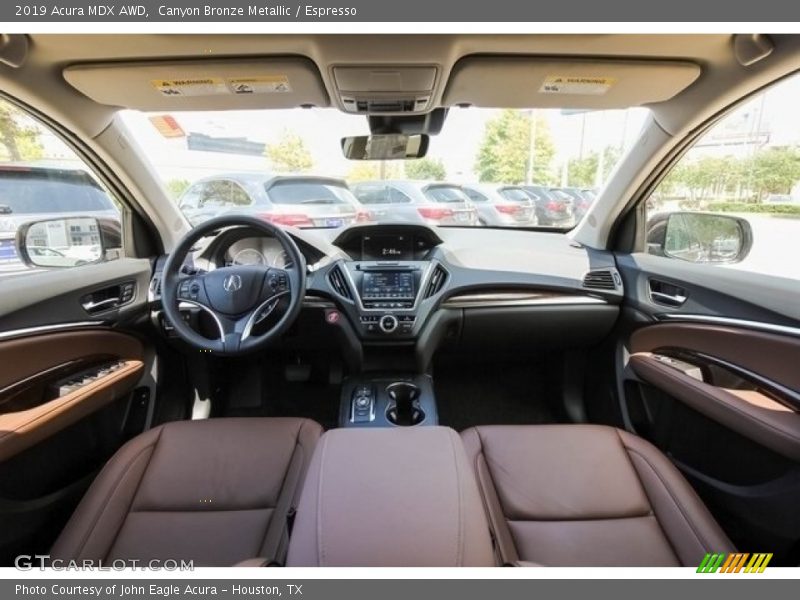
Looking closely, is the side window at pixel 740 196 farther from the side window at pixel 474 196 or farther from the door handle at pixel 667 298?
the side window at pixel 474 196

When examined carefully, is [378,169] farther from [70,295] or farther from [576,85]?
[70,295]

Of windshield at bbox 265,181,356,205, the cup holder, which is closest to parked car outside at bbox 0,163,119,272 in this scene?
windshield at bbox 265,181,356,205

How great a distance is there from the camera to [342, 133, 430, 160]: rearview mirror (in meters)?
2.09

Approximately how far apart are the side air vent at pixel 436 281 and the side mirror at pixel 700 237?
44.4 inches

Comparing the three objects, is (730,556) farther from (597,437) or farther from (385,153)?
(385,153)

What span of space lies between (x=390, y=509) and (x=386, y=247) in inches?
66.9

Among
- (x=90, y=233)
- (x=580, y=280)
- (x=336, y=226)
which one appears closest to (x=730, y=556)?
(x=580, y=280)

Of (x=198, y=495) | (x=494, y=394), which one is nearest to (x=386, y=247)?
(x=494, y=394)

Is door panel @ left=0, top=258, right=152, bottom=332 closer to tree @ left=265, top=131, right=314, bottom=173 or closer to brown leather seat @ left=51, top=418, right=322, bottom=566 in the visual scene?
brown leather seat @ left=51, top=418, right=322, bottom=566

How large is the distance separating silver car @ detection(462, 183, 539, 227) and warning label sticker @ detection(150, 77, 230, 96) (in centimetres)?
146

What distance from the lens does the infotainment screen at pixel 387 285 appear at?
2.21 meters

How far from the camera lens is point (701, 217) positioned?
2.17m

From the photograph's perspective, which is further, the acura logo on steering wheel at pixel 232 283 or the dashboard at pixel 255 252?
the dashboard at pixel 255 252

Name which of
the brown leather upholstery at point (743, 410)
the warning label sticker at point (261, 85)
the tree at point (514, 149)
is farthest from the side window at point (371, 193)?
the brown leather upholstery at point (743, 410)
